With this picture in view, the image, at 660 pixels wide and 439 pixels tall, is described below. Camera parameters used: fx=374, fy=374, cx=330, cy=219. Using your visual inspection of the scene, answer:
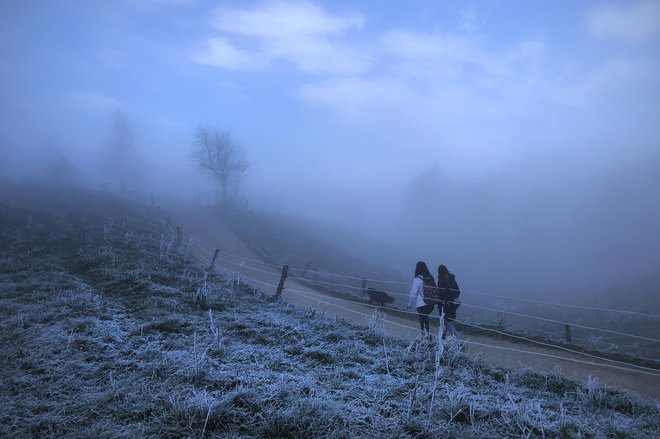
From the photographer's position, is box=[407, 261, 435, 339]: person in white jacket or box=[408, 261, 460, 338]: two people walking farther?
box=[407, 261, 435, 339]: person in white jacket

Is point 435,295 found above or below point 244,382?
above

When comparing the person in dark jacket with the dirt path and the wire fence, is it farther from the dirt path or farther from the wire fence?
the wire fence

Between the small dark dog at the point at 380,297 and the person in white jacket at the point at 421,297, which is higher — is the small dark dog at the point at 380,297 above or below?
below

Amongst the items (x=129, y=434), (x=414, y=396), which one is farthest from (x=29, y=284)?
(x=414, y=396)

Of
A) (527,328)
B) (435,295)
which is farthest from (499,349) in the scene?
(527,328)

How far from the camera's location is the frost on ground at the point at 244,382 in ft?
12.5

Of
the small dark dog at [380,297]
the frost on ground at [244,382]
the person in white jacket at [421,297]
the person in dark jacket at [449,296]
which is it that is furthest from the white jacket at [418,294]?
the small dark dog at [380,297]

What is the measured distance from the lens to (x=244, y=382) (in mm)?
4770

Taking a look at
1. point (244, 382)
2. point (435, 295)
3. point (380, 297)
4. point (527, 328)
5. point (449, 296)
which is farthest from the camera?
point (527, 328)

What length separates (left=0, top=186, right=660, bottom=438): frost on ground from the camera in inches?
150

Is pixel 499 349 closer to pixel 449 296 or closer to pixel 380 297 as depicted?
pixel 449 296

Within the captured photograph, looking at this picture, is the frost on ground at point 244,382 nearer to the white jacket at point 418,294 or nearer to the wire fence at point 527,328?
the wire fence at point 527,328

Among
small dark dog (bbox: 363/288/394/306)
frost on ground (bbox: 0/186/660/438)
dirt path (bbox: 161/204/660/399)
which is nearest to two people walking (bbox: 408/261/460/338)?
dirt path (bbox: 161/204/660/399)

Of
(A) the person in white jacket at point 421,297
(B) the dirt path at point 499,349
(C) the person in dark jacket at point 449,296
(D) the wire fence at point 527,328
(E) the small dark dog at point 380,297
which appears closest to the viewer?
(B) the dirt path at point 499,349
